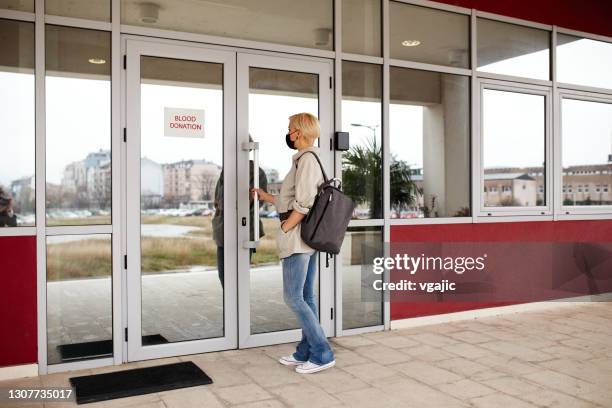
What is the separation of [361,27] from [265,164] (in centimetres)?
149

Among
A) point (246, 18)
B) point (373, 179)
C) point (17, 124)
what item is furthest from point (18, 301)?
point (373, 179)

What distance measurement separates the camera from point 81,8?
363 cm

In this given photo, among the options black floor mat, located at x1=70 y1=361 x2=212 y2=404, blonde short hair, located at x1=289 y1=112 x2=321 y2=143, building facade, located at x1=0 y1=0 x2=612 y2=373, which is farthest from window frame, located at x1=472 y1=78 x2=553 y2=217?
black floor mat, located at x1=70 y1=361 x2=212 y2=404

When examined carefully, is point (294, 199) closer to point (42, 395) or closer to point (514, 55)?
point (42, 395)

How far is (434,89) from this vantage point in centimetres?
506

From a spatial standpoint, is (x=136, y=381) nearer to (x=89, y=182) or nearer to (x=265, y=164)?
(x=89, y=182)

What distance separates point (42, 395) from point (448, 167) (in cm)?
368

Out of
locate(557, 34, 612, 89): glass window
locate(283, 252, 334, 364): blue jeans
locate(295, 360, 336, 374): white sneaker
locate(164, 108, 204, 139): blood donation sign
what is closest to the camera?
locate(283, 252, 334, 364): blue jeans

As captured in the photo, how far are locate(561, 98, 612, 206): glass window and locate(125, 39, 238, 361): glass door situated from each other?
146 inches

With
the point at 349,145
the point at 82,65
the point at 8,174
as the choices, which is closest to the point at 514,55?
the point at 349,145

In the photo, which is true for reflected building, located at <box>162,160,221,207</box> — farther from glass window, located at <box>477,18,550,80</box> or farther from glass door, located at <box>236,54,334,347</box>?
glass window, located at <box>477,18,550,80</box>

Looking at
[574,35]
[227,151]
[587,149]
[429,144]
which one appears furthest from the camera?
[587,149]

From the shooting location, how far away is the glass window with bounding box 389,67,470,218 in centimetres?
488

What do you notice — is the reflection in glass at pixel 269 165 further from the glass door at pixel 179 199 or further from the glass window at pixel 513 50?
the glass window at pixel 513 50
